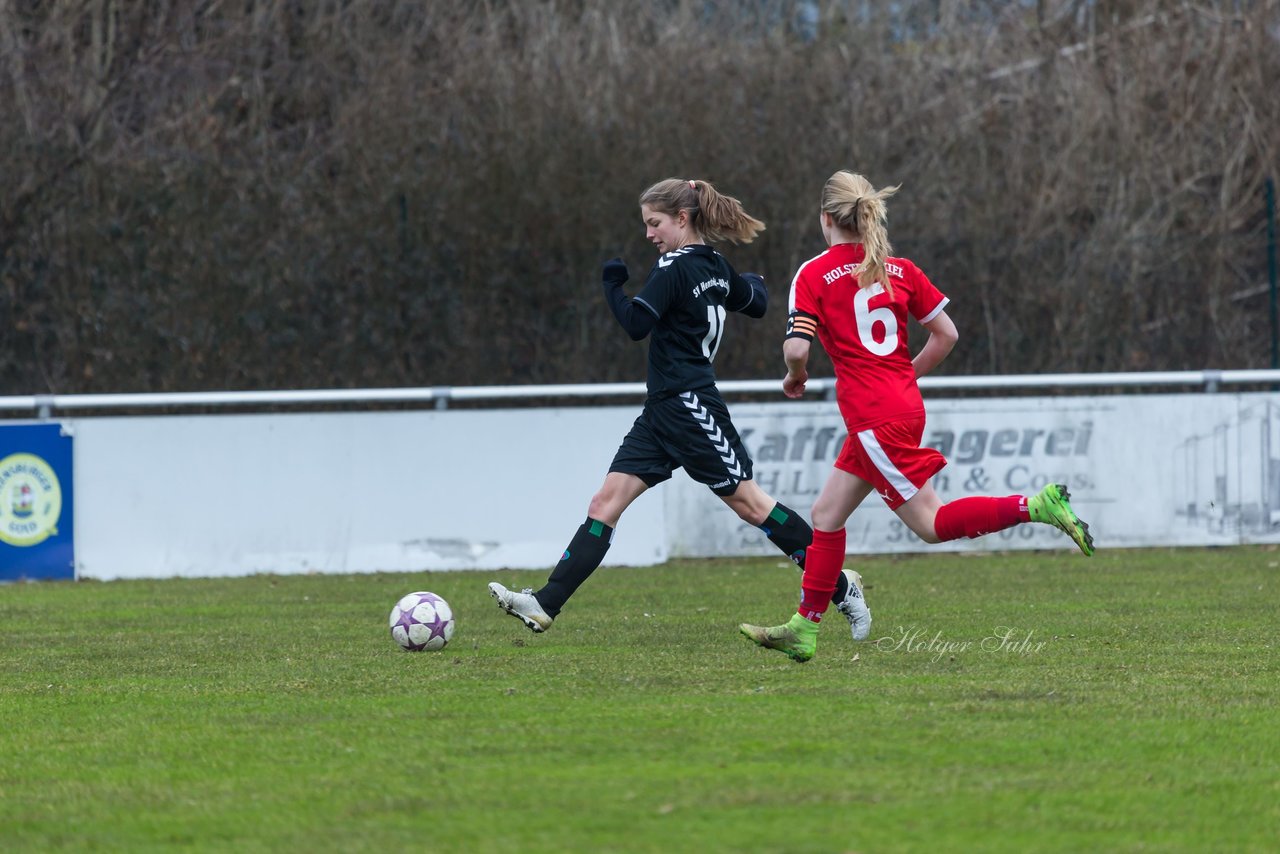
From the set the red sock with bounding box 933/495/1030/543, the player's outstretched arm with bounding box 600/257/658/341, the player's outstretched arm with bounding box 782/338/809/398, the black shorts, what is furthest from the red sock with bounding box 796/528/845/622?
the player's outstretched arm with bounding box 600/257/658/341

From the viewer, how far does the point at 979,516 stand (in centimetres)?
663

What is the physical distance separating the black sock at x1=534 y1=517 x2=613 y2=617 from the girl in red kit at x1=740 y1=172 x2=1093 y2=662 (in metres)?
0.94

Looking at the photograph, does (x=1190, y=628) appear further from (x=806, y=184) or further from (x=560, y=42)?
(x=560, y=42)

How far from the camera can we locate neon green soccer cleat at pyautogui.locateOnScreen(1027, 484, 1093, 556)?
21.1ft

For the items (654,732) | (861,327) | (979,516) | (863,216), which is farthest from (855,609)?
(654,732)

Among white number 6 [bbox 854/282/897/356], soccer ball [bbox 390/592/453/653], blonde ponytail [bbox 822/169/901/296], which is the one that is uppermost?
blonde ponytail [bbox 822/169/901/296]

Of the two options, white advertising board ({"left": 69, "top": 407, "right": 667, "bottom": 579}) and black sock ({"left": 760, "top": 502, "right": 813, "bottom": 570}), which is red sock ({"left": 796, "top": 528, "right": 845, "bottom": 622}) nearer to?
black sock ({"left": 760, "top": 502, "right": 813, "bottom": 570})

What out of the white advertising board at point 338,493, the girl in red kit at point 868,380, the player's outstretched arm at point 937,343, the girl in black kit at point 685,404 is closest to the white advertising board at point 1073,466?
the white advertising board at point 338,493

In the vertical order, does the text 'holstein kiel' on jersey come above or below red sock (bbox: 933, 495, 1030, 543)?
above

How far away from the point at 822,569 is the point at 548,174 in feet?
29.9

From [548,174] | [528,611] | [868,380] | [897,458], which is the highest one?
[548,174]

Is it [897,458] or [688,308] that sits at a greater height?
[688,308]

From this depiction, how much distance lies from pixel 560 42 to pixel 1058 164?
5.41 m

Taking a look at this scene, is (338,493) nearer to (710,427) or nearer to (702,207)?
(710,427)
